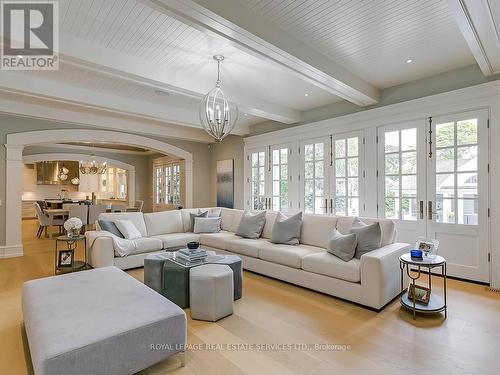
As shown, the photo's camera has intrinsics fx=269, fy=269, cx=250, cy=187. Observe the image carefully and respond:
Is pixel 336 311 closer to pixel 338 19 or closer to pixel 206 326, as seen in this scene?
pixel 206 326

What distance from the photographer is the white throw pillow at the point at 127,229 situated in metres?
4.42

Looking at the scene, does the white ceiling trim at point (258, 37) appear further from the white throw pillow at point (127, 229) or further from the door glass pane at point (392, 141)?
the white throw pillow at point (127, 229)

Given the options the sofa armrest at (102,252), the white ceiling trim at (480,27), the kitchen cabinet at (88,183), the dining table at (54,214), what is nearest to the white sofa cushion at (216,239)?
the sofa armrest at (102,252)

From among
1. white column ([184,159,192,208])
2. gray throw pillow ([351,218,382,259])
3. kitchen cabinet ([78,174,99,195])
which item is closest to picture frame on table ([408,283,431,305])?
gray throw pillow ([351,218,382,259])

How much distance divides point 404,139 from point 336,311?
2.89 metres

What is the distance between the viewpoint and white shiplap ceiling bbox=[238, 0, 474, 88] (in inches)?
93.9

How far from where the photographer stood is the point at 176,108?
5.54 m

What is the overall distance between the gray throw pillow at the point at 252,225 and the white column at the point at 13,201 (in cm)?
425

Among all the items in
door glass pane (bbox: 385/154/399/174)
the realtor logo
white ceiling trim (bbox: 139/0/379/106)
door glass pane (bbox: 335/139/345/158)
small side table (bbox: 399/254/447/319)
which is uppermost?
the realtor logo

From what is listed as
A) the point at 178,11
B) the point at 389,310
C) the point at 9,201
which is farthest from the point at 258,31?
the point at 9,201

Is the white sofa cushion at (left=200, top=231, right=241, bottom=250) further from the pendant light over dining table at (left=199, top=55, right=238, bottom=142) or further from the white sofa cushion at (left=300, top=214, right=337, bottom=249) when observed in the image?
the pendant light over dining table at (left=199, top=55, right=238, bottom=142)

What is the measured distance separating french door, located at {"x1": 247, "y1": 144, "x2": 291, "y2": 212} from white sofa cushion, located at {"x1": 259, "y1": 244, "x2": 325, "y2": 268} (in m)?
2.08

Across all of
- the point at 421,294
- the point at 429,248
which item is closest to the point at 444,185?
the point at 429,248

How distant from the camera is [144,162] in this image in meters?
10.5
